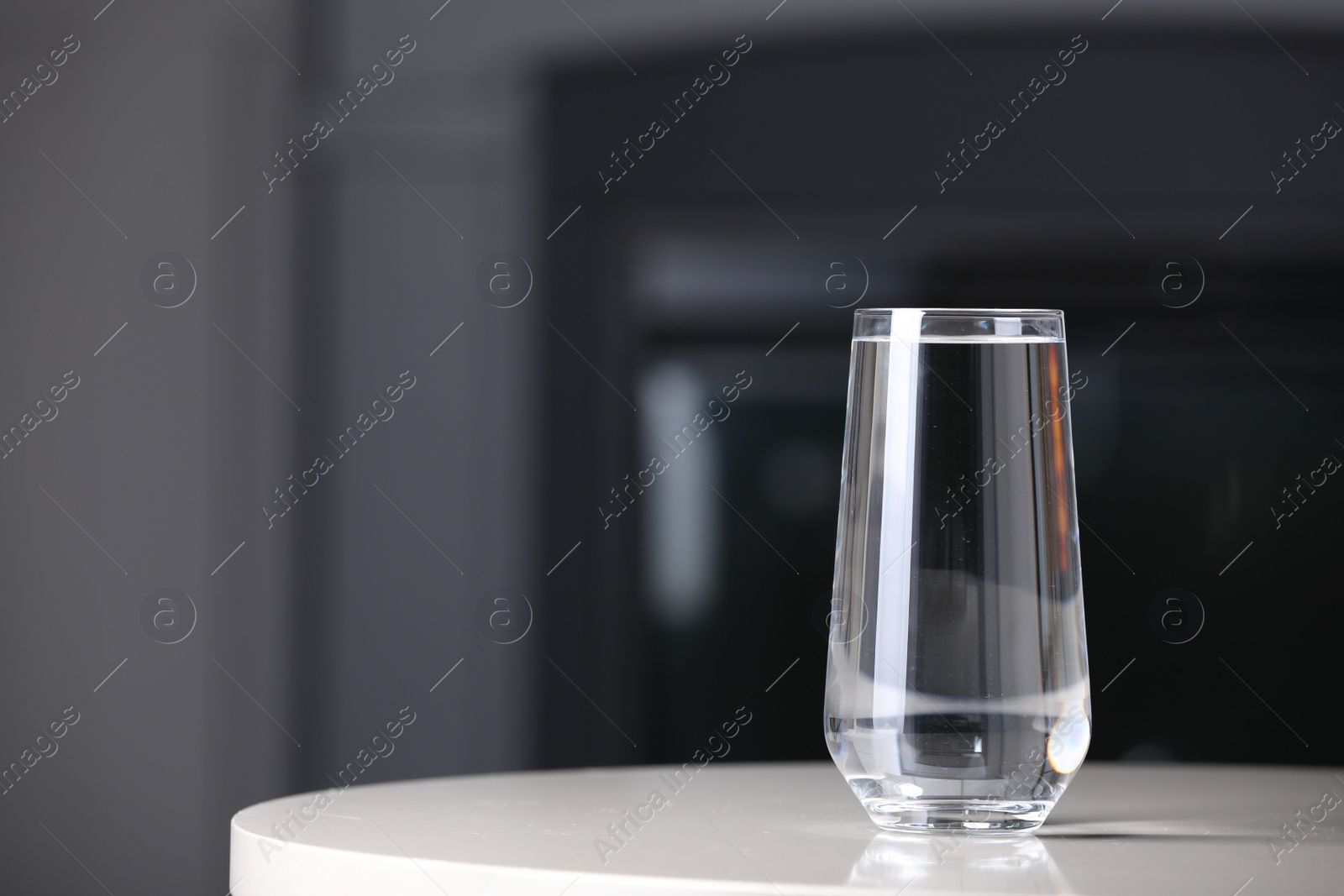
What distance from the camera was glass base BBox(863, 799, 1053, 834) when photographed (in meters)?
0.73

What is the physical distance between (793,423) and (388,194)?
32.0 inches

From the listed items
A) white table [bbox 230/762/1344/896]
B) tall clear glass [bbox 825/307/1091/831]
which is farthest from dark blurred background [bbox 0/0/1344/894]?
tall clear glass [bbox 825/307/1091/831]

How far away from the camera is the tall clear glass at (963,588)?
722 millimetres

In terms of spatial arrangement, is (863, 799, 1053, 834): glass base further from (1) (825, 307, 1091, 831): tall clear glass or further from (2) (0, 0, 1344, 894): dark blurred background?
(2) (0, 0, 1344, 894): dark blurred background

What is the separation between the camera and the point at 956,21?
2311mm

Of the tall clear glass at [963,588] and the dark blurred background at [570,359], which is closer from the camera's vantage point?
the tall clear glass at [963,588]

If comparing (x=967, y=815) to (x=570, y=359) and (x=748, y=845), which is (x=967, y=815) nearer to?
(x=748, y=845)

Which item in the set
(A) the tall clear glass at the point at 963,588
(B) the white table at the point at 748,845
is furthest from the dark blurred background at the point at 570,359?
(A) the tall clear glass at the point at 963,588

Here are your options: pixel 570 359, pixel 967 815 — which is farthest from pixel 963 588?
pixel 570 359

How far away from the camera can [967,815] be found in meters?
0.73

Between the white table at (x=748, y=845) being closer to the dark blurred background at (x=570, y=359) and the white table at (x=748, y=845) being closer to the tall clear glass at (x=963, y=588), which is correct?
the tall clear glass at (x=963, y=588)

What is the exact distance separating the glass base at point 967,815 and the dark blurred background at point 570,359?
141 centimetres

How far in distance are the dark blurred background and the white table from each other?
48.5 inches

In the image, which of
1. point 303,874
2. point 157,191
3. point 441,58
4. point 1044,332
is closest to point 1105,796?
point 1044,332
